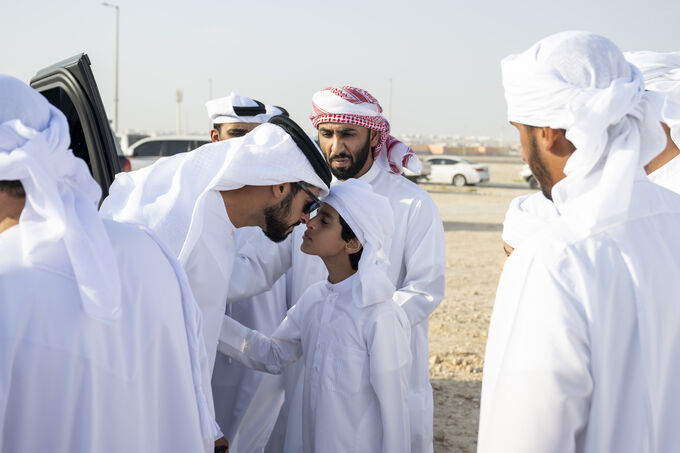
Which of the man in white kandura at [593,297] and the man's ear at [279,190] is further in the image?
the man's ear at [279,190]

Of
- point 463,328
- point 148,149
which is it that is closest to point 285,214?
point 463,328

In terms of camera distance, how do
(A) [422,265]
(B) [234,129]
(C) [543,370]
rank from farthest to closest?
1. (B) [234,129]
2. (A) [422,265]
3. (C) [543,370]

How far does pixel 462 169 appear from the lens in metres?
27.8

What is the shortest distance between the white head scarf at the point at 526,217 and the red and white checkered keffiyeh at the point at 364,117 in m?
1.19

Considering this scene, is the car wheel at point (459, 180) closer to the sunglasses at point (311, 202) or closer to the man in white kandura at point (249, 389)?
the man in white kandura at point (249, 389)

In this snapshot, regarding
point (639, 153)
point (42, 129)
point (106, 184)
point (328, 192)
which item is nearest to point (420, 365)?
point (328, 192)

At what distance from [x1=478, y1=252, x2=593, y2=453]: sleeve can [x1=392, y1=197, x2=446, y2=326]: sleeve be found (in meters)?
1.67

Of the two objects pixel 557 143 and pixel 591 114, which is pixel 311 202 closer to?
pixel 557 143

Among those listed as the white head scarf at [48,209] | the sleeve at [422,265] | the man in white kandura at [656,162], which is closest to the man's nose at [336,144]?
the sleeve at [422,265]

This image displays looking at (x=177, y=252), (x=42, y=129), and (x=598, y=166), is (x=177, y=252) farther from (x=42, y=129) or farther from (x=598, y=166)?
(x=598, y=166)

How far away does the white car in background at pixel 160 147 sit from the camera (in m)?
18.5

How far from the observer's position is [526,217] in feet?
8.22

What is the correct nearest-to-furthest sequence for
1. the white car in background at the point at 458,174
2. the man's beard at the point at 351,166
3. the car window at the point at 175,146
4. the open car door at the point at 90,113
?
the open car door at the point at 90,113, the man's beard at the point at 351,166, the car window at the point at 175,146, the white car in background at the point at 458,174

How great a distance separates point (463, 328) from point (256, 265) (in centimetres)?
Answer: 468
